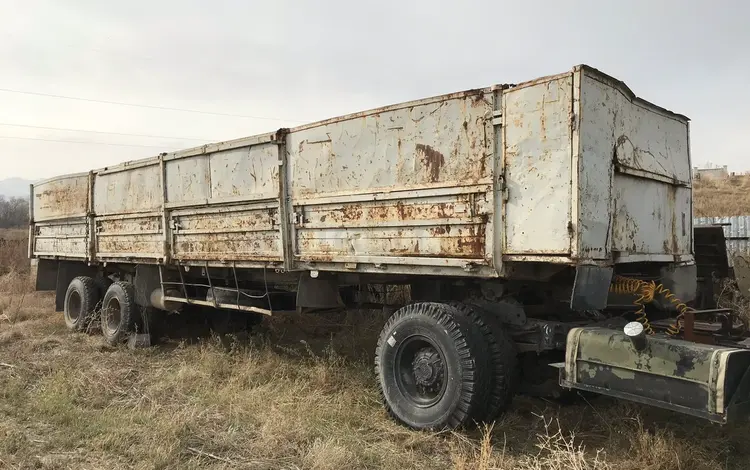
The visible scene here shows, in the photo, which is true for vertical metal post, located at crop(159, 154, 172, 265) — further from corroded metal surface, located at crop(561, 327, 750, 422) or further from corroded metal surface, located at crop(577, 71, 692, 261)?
corroded metal surface, located at crop(577, 71, 692, 261)

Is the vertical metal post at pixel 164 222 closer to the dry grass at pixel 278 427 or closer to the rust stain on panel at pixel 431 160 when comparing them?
the dry grass at pixel 278 427

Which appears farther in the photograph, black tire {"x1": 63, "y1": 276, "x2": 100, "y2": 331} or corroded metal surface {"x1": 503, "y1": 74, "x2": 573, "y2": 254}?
black tire {"x1": 63, "y1": 276, "x2": 100, "y2": 331}

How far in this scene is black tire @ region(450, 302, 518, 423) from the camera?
4.08 m

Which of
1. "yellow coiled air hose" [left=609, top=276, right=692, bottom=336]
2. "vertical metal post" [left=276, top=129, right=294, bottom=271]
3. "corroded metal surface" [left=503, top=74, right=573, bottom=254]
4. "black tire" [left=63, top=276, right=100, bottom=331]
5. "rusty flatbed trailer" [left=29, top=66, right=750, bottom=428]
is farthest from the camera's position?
"black tire" [left=63, top=276, right=100, bottom=331]

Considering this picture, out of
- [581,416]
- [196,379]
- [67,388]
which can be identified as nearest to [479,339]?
[581,416]

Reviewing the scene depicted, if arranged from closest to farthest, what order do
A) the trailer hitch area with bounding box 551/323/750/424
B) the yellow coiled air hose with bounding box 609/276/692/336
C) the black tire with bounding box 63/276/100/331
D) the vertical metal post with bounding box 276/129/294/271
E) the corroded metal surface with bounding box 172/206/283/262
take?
1. the trailer hitch area with bounding box 551/323/750/424
2. the yellow coiled air hose with bounding box 609/276/692/336
3. the vertical metal post with bounding box 276/129/294/271
4. the corroded metal surface with bounding box 172/206/283/262
5. the black tire with bounding box 63/276/100/331

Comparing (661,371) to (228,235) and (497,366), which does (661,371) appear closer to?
(497,366)

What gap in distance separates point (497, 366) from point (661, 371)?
112 cm

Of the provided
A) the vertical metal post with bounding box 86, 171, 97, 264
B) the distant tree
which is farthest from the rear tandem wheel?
the distant tree

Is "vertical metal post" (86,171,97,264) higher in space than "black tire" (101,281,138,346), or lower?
higher

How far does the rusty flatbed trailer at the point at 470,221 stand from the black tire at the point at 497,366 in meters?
0.01

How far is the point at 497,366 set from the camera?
162 inches

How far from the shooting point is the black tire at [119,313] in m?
8.05

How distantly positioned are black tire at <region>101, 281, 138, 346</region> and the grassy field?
1011 mm
